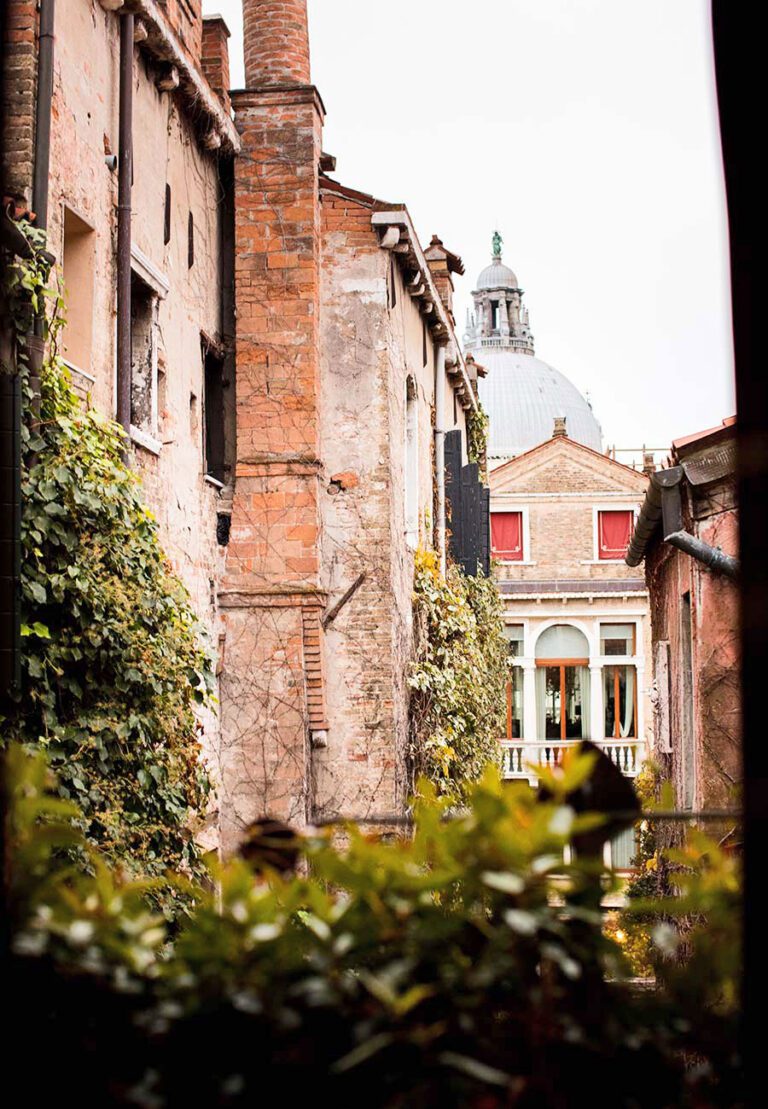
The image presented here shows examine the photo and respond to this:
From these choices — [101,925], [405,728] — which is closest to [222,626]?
[405,728]

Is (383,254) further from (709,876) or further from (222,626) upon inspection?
(709,876)

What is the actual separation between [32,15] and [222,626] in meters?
5.60

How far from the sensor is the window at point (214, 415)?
12586 mm

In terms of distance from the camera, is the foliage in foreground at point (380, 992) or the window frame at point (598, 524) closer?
the foliage in foreground at point (380, 992)

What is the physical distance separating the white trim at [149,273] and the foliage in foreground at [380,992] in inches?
326

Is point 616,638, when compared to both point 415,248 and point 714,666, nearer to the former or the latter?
point 415,248

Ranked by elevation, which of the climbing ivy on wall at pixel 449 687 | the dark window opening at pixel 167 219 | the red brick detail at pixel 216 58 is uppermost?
the red brick detail at pixel 216 58

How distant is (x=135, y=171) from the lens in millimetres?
10203

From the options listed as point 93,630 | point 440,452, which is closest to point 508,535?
point 440,452

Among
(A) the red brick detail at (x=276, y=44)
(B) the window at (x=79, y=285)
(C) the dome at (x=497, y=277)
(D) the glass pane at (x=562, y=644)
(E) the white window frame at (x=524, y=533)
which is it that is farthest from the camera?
(C) the dome at (x=497, y=277)

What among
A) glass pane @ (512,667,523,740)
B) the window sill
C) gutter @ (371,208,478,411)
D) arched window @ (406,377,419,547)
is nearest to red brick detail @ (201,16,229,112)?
gutter @ (371,208,478,411)

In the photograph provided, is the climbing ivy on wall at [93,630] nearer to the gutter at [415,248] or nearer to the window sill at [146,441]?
the window sill at [146,441]

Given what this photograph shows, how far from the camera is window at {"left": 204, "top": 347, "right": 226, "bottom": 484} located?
12.6 metres

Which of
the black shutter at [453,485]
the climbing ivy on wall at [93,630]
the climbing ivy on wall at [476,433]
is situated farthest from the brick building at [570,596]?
the climbing ivy on wall at [93,630]
